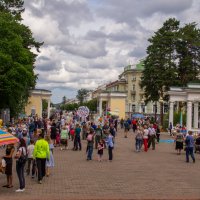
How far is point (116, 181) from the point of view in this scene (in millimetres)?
15961

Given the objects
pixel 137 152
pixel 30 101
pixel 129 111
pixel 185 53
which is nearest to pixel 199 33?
pixel 185 53

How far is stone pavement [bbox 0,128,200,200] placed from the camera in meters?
13.4

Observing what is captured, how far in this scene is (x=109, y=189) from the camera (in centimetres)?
1434

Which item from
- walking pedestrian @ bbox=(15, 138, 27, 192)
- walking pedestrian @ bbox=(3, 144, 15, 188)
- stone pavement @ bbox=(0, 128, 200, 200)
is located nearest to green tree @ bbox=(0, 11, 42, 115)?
stone pavement @ bbox=(0, 128, 200, 200)

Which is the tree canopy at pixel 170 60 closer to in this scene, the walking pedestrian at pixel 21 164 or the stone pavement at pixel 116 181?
the stone pavement at pixel 116 181

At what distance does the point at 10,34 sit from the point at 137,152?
20.7m

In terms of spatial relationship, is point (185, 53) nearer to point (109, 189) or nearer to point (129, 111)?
point (109, 189)

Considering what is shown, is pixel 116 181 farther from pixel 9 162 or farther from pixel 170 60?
pixel 170 60

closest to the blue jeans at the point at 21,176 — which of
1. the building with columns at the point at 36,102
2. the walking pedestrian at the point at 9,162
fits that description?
the walking pedestrian at the point at 9,162

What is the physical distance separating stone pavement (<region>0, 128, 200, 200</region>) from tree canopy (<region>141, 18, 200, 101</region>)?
3789 centimetres

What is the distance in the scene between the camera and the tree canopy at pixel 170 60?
2391 inches

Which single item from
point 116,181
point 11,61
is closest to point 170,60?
point 11,61

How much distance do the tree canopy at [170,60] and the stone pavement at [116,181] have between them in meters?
37.9

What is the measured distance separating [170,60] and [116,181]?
47.4 metres
